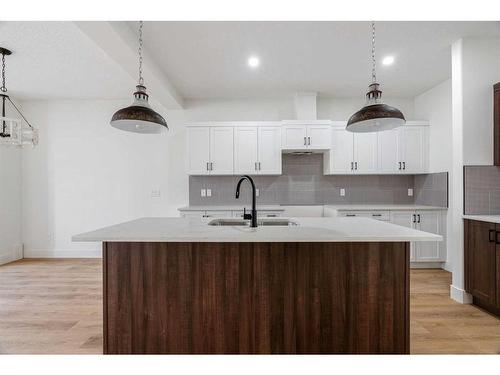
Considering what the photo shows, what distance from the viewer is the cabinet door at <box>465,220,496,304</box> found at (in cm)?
270

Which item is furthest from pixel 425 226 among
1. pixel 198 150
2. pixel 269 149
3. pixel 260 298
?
pixel 198 150

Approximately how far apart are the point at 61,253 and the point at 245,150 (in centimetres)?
372

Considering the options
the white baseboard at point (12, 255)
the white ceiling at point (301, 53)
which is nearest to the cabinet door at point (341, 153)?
the white ceiling at point (301, 53)

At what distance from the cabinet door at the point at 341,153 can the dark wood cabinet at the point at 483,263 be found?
1.94 metres

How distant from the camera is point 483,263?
2807mm

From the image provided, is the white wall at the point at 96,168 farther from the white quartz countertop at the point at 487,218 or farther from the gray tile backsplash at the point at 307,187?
the white quartz countertop at the point at 487,218

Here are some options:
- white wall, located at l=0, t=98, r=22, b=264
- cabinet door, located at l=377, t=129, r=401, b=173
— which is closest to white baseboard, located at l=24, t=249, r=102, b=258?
white wall, located at l=0, t=98, r=22, b=264

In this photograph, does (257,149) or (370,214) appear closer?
(370,214)

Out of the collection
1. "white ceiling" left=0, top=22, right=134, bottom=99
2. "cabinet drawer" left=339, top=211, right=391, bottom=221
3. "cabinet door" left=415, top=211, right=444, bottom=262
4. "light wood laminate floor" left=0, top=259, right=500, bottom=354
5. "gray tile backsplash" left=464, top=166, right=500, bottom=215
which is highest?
"white ceiling" left=0, top=22, right=134, bottom=99

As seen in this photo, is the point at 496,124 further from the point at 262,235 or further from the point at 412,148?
the point at 262,235

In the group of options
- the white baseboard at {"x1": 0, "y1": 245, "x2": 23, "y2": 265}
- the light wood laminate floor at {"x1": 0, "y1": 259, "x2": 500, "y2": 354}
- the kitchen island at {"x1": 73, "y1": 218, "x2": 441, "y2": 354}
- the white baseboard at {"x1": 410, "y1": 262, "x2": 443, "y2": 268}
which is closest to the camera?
the kitchen island at {"x1": 73, "y1": 218, "x2": 441, "y2": 354}

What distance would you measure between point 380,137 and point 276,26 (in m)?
2.69

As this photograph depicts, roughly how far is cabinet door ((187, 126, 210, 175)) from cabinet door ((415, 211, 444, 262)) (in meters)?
3.30

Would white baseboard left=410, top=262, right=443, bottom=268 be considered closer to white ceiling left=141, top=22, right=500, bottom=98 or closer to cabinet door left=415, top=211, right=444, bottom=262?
cabinet door left=415, top=211, right=444, bottom=262
